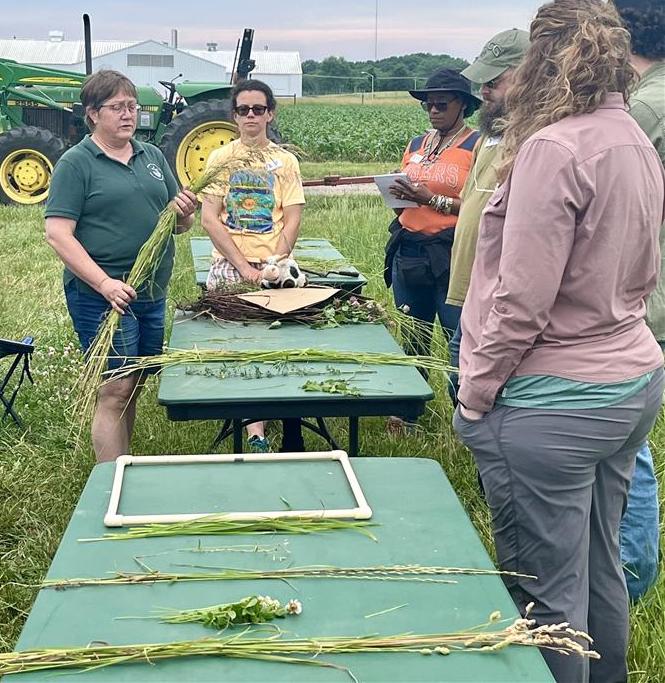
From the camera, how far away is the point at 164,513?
204cm

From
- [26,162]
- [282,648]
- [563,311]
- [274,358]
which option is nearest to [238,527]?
[282,648]

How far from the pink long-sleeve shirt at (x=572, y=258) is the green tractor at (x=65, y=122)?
9.39 metres

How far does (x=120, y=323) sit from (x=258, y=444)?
A: 3.27ft

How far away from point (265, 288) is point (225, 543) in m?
2.10

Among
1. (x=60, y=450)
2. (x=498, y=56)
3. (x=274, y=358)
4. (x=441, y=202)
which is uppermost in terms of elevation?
(x=498, y=56)

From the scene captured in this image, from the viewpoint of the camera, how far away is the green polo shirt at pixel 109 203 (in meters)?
3.38

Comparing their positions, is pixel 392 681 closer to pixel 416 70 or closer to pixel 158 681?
pixel 158 681

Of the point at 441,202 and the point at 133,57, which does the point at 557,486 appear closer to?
the point at 441,202

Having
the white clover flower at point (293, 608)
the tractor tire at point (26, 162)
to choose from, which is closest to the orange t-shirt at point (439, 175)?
the white clover flower at point (293, 608)

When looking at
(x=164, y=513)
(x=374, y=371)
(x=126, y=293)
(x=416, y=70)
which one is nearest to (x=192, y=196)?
(x=126, y=293)

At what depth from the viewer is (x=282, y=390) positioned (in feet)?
9.14

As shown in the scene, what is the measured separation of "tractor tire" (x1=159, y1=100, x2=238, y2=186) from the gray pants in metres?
9.74

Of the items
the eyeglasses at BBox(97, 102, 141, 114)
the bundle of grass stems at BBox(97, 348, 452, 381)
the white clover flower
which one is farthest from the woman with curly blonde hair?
the eyeglasses at BBox(97, 102, 141, 114)

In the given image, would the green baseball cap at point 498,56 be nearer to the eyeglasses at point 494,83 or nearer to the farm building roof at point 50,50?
the eyeglasses at point 494,83
